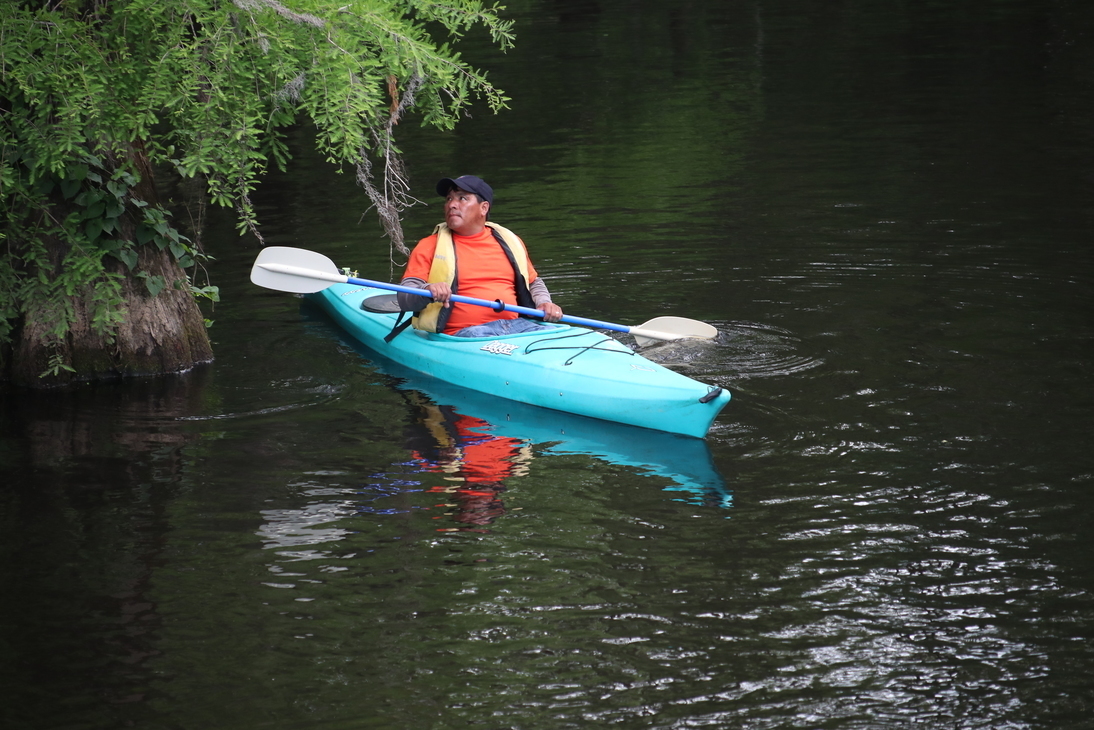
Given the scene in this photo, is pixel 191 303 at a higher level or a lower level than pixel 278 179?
lower

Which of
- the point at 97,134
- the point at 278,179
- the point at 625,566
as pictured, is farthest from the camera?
the point at 278,179

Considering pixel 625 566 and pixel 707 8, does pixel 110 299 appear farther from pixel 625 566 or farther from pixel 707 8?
pixel 707 8

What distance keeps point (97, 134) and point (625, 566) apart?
12.2 feet

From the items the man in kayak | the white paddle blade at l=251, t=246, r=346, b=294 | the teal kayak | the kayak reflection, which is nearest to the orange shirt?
the man in kayak

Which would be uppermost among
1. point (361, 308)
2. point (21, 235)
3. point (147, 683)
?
point (21, 235)

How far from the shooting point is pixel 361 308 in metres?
8.56

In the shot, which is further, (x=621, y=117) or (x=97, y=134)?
(x=621, y=117)

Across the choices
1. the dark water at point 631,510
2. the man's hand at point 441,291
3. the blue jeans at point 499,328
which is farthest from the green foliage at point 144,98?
the blue jeans at point 499,328

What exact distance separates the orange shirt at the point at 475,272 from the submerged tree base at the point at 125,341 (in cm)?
158

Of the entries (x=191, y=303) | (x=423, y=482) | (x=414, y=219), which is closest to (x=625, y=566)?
(x=423, y=482)

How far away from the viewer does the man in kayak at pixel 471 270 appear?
7.46 m

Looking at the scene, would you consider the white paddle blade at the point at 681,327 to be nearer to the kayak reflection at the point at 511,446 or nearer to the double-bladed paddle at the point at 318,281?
the double-bladed paddle at the point at 318,281

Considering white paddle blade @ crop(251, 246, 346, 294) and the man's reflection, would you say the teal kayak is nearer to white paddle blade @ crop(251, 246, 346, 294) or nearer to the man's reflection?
the man's reflection

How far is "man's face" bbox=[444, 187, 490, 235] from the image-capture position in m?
7.43
